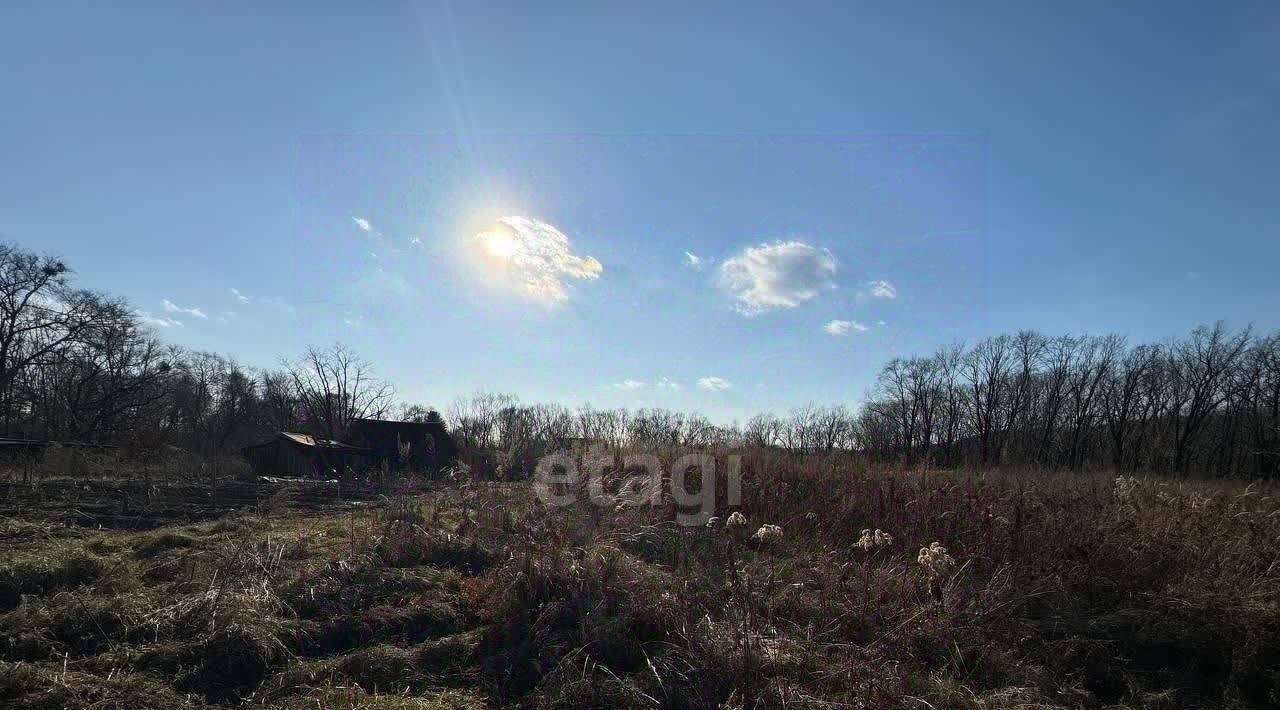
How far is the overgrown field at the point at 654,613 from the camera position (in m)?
3.73

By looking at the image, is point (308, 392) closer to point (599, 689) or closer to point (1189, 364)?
point (599, 689)

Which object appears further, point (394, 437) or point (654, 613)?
point (394, 437)

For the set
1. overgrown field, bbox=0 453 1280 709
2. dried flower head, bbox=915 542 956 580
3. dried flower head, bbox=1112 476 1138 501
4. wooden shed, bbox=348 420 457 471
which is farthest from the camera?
wooden shed, bbox=348 420 457 471

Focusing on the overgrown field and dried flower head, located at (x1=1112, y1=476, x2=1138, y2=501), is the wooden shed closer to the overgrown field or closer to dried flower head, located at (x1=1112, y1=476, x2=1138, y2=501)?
the overgrown field

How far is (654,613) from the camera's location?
458cm

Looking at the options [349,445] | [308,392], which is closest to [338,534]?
[349,445]

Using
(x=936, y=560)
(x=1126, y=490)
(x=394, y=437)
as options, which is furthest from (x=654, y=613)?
(x=394, y=437)

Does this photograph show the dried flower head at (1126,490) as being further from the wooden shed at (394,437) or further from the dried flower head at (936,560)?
the wooden shed at (394,437)

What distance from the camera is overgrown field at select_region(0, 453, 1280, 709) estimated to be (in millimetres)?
3734

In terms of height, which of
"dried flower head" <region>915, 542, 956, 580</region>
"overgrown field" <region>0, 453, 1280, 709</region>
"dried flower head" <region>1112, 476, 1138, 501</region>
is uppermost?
"dried flower head" <region>1112, 476, 1138, 501</region>

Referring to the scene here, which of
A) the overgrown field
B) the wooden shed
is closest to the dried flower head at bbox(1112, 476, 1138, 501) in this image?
the overgrown field

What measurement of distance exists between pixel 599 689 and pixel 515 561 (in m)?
2.14

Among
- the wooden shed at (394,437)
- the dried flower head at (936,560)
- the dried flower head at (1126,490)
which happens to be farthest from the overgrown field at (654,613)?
the wooden shed at (394,437)

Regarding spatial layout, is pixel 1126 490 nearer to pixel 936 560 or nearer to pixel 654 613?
pixel 936 560
